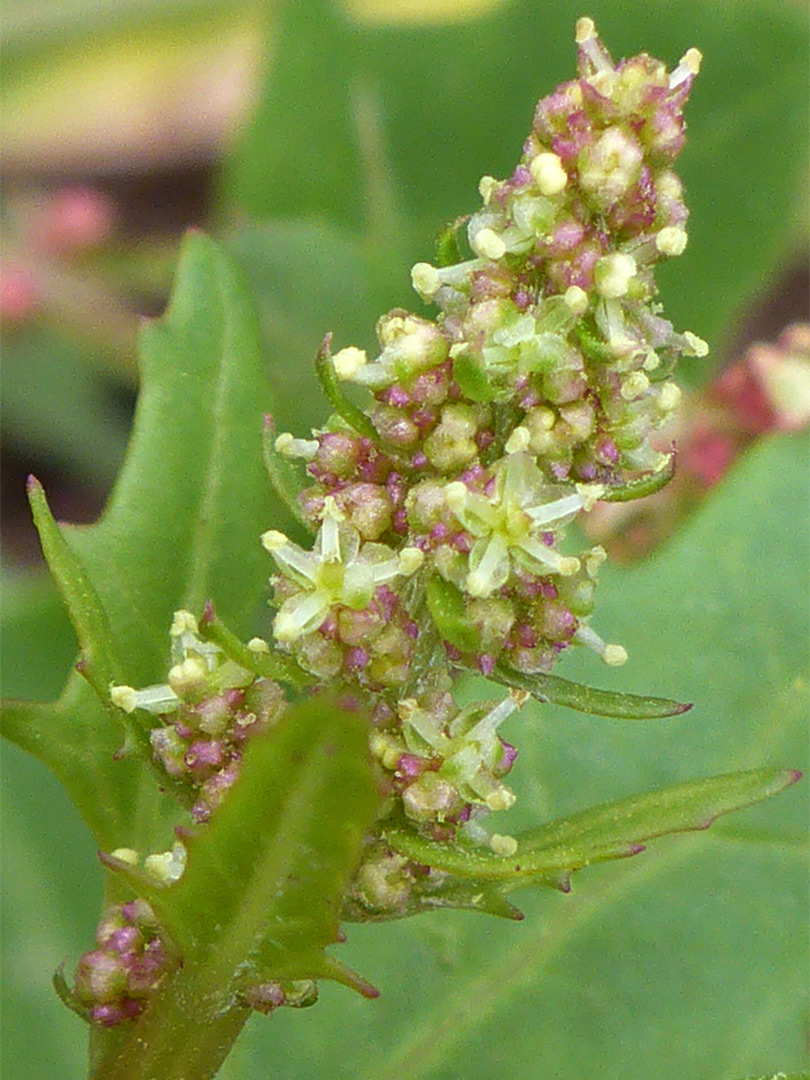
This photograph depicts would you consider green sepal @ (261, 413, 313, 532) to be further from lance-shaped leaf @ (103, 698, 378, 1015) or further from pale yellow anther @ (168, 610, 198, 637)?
lance-shaped leaf @ (103, 698, 378, 1015)

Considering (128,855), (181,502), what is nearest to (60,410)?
(181,502)

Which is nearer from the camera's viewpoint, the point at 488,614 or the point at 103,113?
the point at 488,614

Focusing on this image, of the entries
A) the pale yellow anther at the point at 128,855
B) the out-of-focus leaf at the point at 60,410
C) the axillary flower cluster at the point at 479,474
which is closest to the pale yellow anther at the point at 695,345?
the axillary flower cluster at the point at 479,474

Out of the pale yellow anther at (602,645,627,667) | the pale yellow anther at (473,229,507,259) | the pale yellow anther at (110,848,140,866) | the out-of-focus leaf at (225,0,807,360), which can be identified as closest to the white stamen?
the pale yellow anther at (473,229,507,259)

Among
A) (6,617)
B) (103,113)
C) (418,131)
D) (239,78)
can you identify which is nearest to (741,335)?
(418,131)

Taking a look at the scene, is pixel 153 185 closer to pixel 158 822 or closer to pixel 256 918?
pixel 158 822

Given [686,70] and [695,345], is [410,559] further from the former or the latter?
[686,70]

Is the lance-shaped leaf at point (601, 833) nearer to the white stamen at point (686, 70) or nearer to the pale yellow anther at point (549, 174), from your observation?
the pale yellow anther at point (549, 174)
